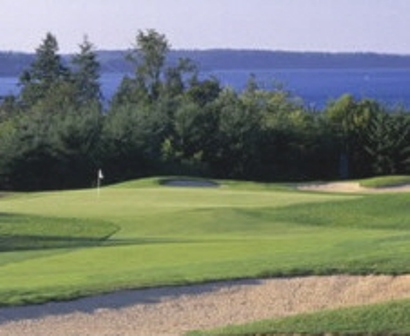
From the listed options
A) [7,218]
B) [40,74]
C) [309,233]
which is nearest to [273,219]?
[309,233]

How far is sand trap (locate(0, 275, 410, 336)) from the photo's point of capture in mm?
11484

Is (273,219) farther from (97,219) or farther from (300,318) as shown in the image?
(300,318)

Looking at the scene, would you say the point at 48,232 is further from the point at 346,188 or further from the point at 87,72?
the point at 87,72

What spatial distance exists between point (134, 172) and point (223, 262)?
39.2 m

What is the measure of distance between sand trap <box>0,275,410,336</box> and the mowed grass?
0.32 meters

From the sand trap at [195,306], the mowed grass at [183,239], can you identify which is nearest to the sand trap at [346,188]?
the mowed grass at [183,239]

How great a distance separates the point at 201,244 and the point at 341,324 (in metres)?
8.77

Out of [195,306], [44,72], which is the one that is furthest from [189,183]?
[44,72]

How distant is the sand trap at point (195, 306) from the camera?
11.5 meters

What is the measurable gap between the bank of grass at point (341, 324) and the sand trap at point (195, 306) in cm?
118

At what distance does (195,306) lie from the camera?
12.3 m

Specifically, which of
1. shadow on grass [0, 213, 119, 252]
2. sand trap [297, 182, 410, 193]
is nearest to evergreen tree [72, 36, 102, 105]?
sand trap [297, 182, 410, 193]

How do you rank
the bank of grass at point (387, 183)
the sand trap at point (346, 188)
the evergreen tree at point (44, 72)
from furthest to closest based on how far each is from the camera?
the evergreen tree at point (44, 72) → the bank of grass at point (387, 183) → the sand trap at point (346, 188)

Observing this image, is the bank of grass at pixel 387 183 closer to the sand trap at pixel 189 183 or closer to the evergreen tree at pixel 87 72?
the sand trap at pixel 189 183
